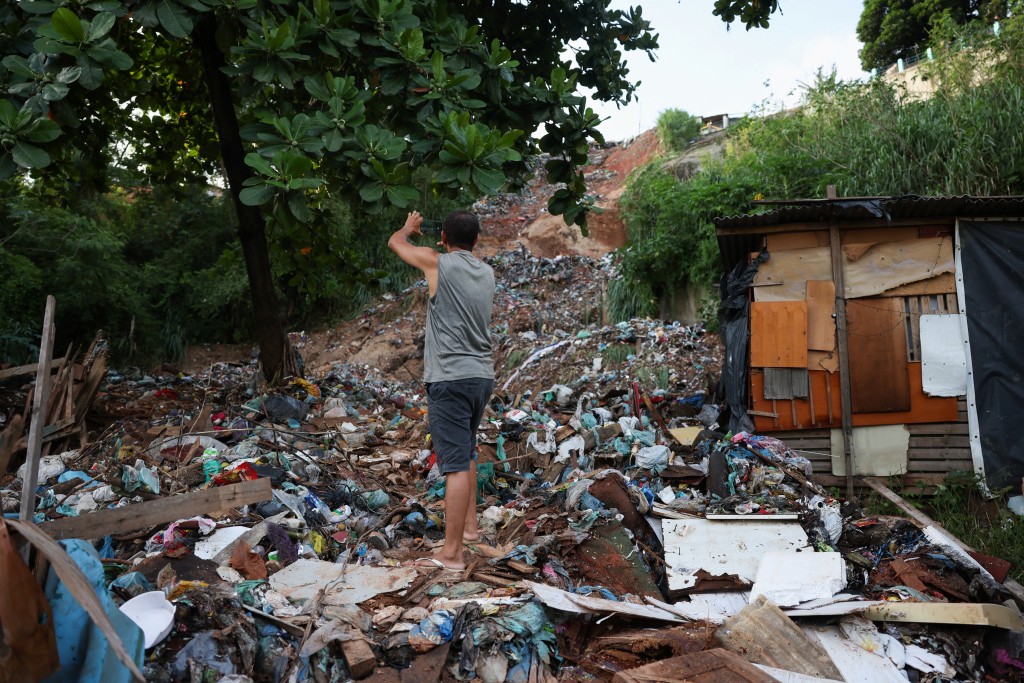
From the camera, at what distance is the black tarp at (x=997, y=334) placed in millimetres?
6387

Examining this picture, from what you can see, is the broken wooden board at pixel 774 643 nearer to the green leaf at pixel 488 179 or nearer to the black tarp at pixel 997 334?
the green leaf at pixel 488 179

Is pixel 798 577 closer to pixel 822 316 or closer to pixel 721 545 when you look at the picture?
pixel 721 545

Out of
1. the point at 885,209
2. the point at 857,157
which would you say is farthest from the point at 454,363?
the point at 857,157

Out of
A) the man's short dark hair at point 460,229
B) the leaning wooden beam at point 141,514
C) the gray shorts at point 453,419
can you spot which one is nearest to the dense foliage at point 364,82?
the man's short dark hair at point 460,229

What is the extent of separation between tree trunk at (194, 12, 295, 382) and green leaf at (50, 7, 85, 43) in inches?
113

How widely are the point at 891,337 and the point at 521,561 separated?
4465mm

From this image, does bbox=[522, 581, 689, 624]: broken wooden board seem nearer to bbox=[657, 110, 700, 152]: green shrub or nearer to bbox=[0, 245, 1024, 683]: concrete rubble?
bbox=[0, 245, 1024, 683]: concrete rubble

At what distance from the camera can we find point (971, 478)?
639cm

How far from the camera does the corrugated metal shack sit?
644cm

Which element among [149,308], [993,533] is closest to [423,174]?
[149,308]

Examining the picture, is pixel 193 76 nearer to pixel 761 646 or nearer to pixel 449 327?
pixel 449 327

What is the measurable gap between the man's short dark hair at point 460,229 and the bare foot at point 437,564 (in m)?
1.63

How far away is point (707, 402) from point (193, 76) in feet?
22.3

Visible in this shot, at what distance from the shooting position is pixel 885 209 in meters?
6.32
